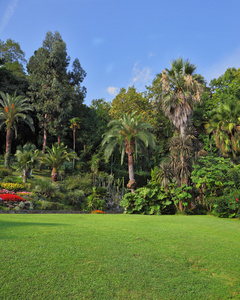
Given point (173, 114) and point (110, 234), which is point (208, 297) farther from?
point (173, 114)

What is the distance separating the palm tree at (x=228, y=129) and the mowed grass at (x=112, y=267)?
17.5 m

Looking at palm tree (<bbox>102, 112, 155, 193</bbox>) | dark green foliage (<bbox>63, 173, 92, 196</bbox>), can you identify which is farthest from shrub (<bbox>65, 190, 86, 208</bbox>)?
palm tree (<bbox>102, 112, 155, 193</bbox>)

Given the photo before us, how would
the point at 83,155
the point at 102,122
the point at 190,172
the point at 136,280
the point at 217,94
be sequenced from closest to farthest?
1. the point at 136,280
2. the point at 190,172
3. the point at 217,94
4. the point at 83,155
5. the point at 102,122

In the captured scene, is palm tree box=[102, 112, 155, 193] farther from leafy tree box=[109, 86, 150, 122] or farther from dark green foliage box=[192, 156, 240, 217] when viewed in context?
leafy tree box=[109, 86, 150, 122]

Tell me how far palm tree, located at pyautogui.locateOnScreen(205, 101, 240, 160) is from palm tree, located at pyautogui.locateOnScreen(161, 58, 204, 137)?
14.0 feet

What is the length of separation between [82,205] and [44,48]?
97.3ft

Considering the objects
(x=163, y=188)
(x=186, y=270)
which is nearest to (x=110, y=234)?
(x=186, y=270)

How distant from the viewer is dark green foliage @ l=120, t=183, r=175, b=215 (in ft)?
47.5

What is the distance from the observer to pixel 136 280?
3.11 m

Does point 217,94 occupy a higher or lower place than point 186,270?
higher

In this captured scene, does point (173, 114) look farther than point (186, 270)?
Yes

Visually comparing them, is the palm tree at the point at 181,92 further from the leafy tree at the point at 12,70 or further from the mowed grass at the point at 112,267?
the leafy tree at the point at 12,70

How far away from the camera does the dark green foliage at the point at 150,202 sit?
1447 centimetres

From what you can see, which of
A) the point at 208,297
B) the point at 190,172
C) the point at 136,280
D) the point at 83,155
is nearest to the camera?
the point at 208,297
